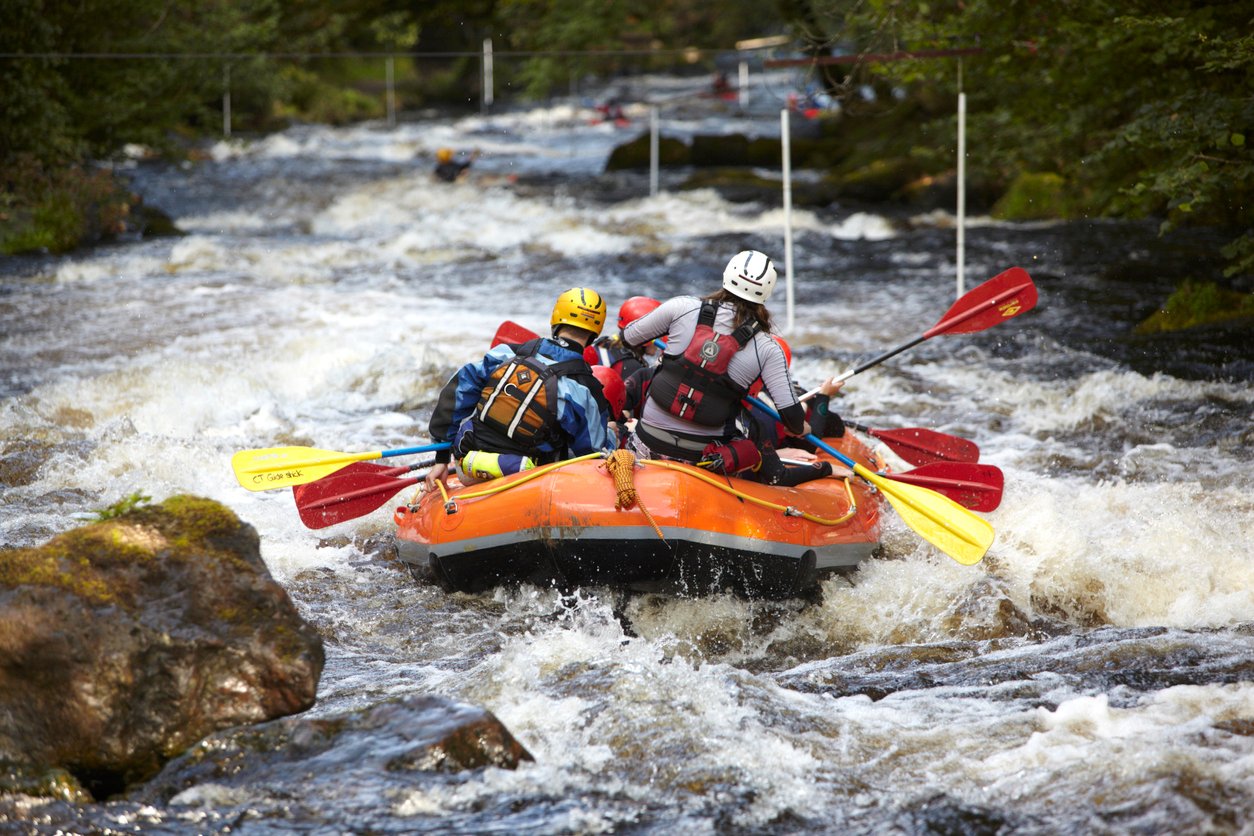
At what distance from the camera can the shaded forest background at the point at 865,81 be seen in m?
8.37

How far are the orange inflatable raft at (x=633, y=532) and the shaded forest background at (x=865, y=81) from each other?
4224 millimetres

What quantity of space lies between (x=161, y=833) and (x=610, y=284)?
10.5 meters

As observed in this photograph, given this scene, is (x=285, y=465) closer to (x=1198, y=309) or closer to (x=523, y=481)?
(x=523, y=481)

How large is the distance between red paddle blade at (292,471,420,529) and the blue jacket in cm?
65

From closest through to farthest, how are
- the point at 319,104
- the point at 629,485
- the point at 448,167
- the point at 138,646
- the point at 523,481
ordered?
1. the point at 138,646
2. the point at 629,485
3. the point at 523,481
4. the point at 448,167
5. the point at 319,104

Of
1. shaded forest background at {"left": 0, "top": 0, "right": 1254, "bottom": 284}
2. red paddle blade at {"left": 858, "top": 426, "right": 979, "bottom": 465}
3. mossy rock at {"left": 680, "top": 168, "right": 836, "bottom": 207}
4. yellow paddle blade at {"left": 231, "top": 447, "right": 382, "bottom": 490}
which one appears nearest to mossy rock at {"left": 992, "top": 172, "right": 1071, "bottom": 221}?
shaded forest background at {"left": 0, "top": 0, "right": 1254, "bottom": 284}

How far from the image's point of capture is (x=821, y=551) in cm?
532

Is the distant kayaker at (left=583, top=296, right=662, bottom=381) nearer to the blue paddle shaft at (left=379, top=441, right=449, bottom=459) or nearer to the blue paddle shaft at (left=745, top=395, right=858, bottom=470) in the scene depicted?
the blue paddle shaft at (left=745, top=395, right=858, bottom=470)

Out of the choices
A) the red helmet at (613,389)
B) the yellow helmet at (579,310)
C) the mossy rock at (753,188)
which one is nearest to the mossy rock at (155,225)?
the mossy rock at (753,188)

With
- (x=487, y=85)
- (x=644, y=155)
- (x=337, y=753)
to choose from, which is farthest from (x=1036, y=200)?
(x=487, y=85)

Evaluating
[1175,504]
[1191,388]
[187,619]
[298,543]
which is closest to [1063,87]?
[1191,388]

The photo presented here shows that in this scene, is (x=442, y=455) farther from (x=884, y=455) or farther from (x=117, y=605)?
(x=884, y=455)

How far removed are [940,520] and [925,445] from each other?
1.42 metres

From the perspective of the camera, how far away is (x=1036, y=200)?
1605 cm
